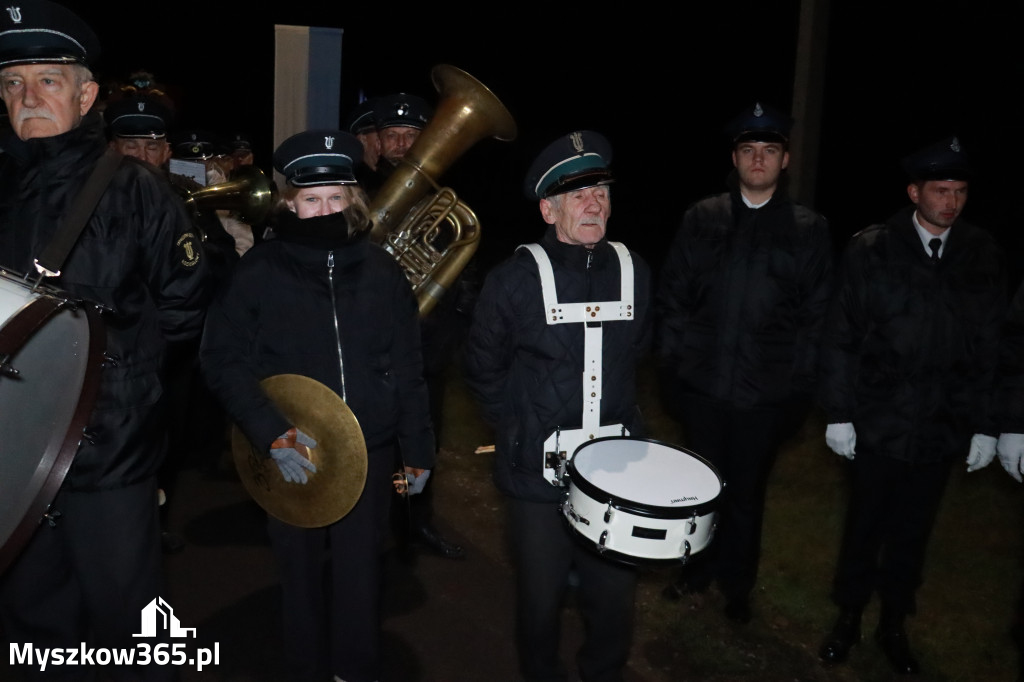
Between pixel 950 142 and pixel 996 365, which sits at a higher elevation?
pixel 950 142

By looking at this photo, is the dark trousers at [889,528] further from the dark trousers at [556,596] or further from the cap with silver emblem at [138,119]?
the cap with silver emblem at [138,119]

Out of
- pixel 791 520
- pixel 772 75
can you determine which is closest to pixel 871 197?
pixel 772 75

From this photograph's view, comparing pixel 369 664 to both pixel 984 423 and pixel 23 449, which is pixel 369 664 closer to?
pixel 23 449

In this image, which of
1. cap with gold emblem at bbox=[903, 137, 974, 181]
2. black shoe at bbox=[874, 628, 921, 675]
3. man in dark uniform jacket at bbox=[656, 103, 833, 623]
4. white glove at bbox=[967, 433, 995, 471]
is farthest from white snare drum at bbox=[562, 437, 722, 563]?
cap with gold emblem at bbox=[903, 137, 974, 181]

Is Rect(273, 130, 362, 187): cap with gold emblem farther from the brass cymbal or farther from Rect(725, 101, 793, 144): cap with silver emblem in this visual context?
Rect(725, 101, 793, 144): cap with silver emblem

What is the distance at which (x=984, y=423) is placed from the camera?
402 centimetres

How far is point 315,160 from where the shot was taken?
3.39 meters

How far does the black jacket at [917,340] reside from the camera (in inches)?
156

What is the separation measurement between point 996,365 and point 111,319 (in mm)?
3410

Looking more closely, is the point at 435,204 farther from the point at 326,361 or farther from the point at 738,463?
the point at 738,463

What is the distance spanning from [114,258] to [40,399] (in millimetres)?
542

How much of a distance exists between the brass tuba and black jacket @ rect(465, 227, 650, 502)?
42.9 inches

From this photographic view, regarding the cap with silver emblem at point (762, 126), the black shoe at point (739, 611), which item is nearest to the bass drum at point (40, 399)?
the cap with silver emblem at point (762, 126)

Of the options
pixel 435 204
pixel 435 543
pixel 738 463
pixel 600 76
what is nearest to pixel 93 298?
pixel 435 204
